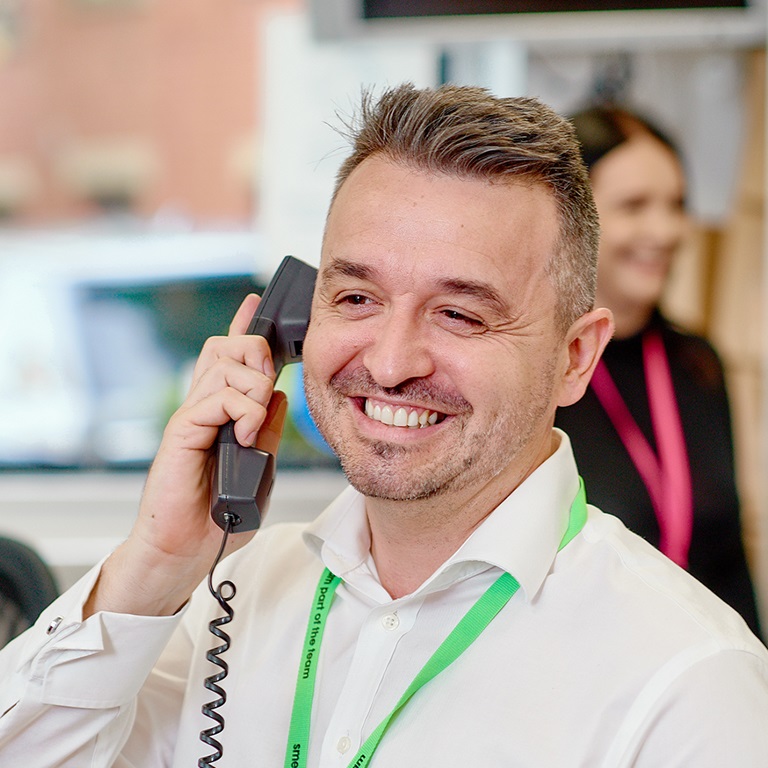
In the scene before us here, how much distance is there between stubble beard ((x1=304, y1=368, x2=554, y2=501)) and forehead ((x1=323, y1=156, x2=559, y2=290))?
5.6 inches

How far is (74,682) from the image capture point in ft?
4.05

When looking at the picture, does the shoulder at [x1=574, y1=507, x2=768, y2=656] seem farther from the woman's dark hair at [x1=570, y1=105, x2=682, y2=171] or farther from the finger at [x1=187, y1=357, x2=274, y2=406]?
the woman's dark hair at [x1=570, y1=105, x2=682, y2=171]

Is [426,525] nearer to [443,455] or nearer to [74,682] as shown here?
[443,455]

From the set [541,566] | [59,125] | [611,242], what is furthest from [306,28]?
[541,566]

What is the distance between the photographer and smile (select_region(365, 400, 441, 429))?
1201 mm

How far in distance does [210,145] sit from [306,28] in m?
0.43

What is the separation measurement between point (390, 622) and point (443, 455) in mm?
218

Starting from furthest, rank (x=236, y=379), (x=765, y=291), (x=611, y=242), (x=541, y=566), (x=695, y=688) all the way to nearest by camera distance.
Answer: (x=765, y=291) → (x=611, y=242) → (x=236, y=379) → (x=541, y=566) → (x=695, y=688)

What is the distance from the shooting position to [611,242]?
2.36 metres

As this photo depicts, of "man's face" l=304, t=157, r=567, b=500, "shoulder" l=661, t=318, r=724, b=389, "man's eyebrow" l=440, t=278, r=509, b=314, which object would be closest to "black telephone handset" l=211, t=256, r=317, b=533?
"man's face" l=304, t=157, r=567, b=500

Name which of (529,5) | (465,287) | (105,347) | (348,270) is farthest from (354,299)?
(105,347)

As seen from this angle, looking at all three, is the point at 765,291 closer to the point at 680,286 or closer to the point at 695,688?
the point at 680,286

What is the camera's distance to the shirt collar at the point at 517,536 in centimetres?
116

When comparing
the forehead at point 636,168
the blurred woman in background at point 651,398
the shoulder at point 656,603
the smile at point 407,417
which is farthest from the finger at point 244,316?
the forehead at point 636,168
